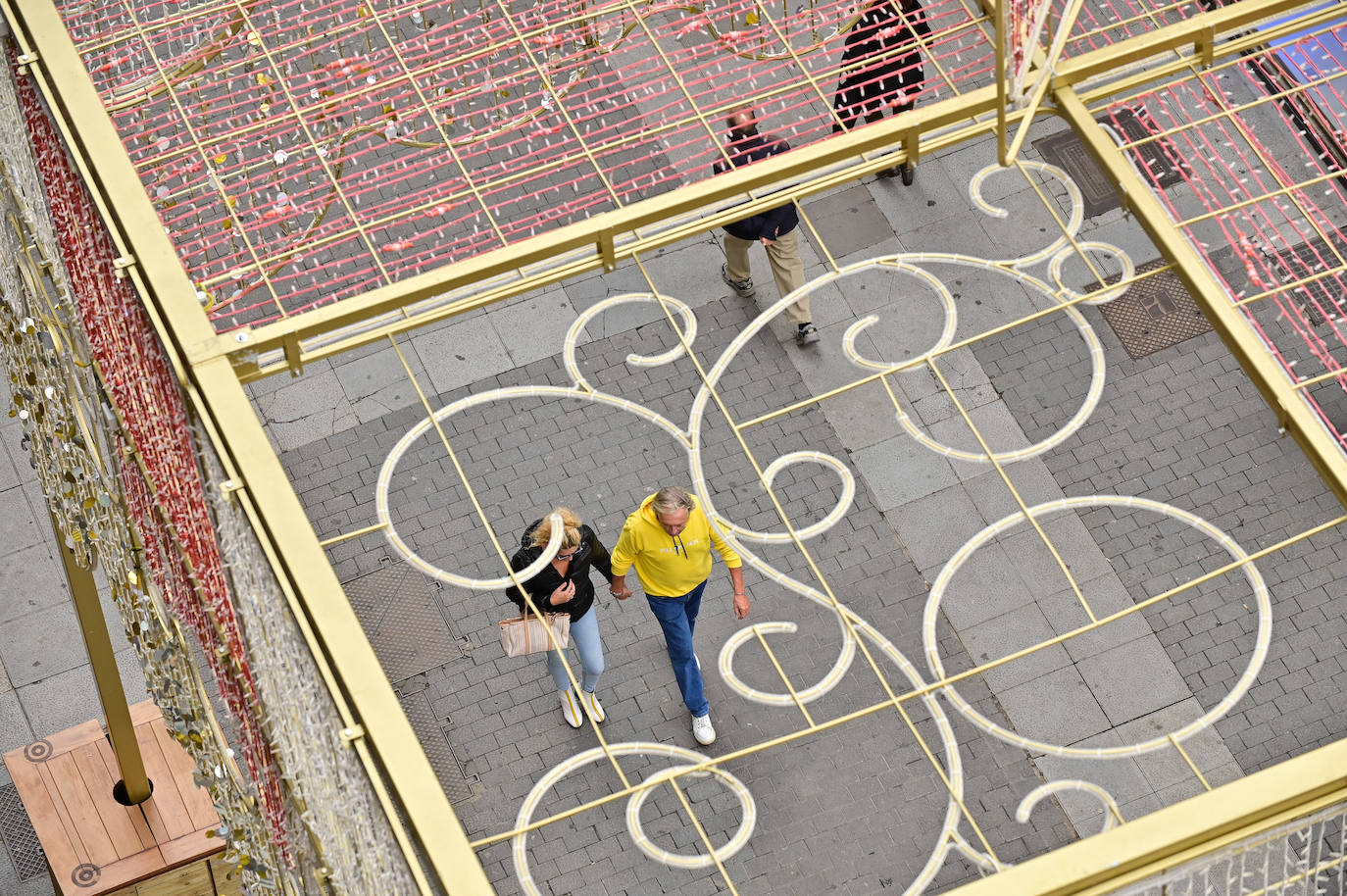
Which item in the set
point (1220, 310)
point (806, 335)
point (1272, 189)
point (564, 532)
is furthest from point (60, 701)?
point (1272, 189)

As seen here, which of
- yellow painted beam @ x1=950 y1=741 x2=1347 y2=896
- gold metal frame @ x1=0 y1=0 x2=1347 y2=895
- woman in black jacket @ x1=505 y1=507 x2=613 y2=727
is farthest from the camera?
woman in black jacket @ x1=505 y1=507 x2=613 y2=727

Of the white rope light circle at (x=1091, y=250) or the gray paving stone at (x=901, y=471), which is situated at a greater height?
the white rope light circle at (x=1091, y=250)

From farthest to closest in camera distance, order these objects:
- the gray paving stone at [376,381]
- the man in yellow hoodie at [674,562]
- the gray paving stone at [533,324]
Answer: the gray paving stone at [533,324] → the gray paving stone at [376,381] → the man in yellow hoodie at [674,562]

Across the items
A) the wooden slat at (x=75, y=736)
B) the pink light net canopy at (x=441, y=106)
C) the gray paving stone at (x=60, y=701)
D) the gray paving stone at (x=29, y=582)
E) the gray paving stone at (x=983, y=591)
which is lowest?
the gray paving stone at (x=983, y=591)

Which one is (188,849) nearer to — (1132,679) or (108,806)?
(108,806)

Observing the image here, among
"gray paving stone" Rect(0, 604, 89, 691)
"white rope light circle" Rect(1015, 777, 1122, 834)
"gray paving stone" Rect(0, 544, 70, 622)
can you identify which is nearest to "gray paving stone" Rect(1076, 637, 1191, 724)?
"white rope light circle" Rect(1015, 777, 1122, 834)

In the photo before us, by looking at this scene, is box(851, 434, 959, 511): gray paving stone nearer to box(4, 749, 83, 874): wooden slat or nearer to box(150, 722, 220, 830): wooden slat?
box(150, 722, 220, 830): wooden slat

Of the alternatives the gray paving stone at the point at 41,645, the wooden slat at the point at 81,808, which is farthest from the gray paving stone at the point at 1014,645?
the gray paving stone at the point at 41,645

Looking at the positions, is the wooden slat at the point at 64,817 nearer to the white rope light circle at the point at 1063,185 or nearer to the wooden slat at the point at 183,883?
the wooden slat at the point at 183,883
